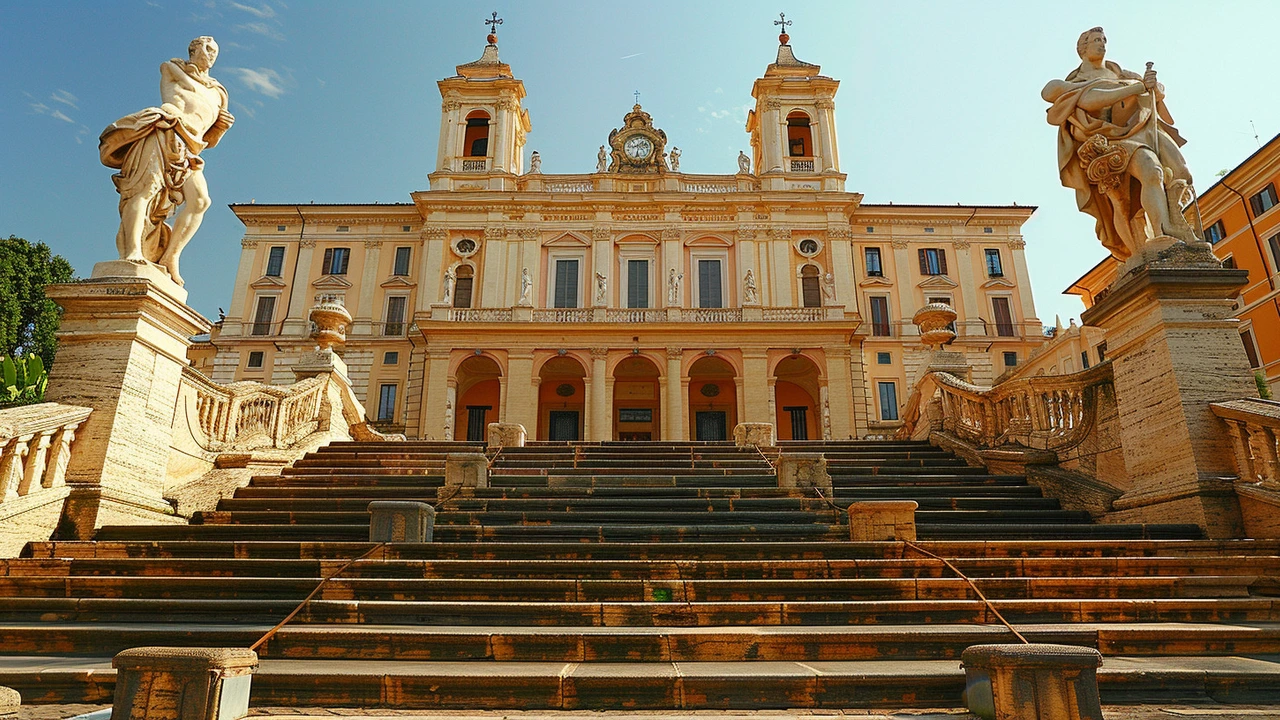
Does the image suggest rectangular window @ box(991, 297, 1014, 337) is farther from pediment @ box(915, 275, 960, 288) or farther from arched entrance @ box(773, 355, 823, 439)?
arched entrance @ box(773, 355, 823, 439)

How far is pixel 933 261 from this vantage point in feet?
120

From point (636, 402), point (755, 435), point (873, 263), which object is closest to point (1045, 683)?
point (755, 435)

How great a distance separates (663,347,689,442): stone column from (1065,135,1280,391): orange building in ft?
69.4

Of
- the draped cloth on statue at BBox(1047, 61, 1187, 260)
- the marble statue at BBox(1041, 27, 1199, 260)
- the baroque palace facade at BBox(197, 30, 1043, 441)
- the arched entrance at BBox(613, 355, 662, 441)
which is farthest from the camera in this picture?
the arched entrance at BBox(613, 355, 662, 441)

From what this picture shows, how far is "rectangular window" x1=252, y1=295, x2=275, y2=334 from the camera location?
115 feet

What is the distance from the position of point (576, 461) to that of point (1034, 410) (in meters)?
6.71

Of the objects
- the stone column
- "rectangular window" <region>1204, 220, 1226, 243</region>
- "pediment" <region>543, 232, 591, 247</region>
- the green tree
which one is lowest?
the stone column

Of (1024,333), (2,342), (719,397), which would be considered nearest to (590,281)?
(719,397)

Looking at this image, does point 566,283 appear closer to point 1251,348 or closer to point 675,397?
point 675,397

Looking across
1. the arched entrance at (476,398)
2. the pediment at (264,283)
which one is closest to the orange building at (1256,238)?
the arched entrance at (476,398)

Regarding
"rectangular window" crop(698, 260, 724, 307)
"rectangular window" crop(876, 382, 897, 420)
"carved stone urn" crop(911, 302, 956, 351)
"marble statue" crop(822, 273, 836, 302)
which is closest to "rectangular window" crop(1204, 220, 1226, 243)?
"rectangular window" crop(876, 382, 897, 420)

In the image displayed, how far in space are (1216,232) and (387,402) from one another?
38485mm

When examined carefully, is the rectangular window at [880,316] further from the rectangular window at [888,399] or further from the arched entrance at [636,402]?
the arched entrance at [636,402]

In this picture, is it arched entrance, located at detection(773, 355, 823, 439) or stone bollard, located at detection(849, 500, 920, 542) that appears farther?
arched entrance, located at detection(773, 355, 823, 439)
